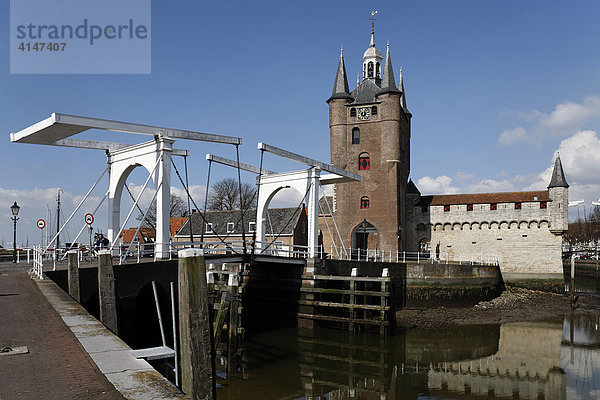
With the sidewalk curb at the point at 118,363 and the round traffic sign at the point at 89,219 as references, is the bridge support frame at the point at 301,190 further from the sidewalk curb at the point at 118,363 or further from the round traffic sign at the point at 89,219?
the sidewalk curb at the point at 118,363

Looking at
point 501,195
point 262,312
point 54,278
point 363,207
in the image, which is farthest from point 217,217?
point 54,278

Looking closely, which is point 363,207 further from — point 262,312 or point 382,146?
point 262,312

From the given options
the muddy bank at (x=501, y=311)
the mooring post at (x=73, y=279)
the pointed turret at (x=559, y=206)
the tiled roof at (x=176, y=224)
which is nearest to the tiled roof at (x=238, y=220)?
the tiled roof at (x=176, y=224)

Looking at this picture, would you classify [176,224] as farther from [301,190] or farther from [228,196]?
[301,190]

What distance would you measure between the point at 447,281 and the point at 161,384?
768 inches

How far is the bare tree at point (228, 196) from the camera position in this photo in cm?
4244

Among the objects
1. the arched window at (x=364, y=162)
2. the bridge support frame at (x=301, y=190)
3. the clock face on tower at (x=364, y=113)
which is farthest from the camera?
the clock face on tower at (x=364, y=113)

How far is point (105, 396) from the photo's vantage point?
3.38 m

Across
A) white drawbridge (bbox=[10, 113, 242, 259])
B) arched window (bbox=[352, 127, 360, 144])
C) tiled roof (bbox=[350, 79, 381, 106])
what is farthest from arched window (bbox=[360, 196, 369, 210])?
white drawbridge (bbox=[10, 113, 242, 259])

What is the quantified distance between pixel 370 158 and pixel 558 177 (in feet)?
38.5

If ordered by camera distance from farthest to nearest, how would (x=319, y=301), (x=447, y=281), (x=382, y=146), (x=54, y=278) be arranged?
(x=382, y=146)
(x=447, y=281)
(x=319, y=301)
(x=54, y=278)

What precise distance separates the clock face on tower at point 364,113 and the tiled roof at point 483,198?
276 inches

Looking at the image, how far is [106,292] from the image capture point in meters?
7.20

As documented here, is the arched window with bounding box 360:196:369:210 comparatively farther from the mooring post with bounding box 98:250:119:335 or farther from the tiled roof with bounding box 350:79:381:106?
the mooring post with bounding box 98:250:119:335
